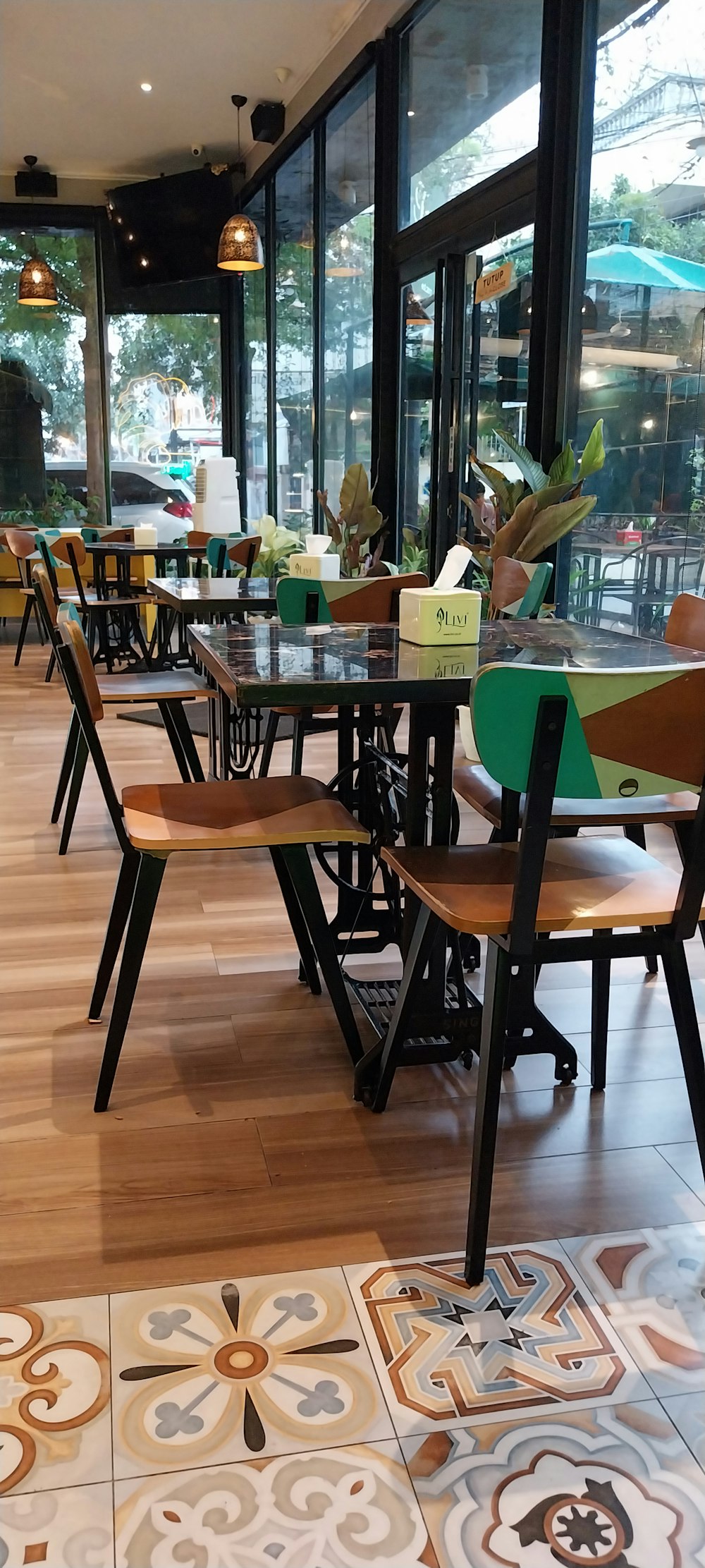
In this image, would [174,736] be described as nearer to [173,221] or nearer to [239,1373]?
[239,1373]

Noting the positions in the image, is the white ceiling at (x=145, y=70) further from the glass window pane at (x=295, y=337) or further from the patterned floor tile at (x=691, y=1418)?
the patterned floor tile at (x=691, y=1418)

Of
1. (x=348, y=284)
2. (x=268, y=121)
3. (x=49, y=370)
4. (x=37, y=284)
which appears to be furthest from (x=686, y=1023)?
(x=49, y=370)

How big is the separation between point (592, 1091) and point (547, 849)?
505mm

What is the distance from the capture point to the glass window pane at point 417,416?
5859mm

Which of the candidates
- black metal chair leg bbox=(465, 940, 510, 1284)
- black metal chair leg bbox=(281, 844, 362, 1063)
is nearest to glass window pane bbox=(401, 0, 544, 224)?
black metal chair leg bbox=(281, 844, 362, 1063)

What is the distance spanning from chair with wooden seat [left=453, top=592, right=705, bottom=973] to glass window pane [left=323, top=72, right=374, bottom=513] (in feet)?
14.6

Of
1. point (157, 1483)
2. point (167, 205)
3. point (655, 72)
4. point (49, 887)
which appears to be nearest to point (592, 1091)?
point (157, 1483)

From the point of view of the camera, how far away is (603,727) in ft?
4.67

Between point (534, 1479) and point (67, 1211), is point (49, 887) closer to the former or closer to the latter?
point (67, 1211)

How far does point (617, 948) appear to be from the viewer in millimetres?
1625

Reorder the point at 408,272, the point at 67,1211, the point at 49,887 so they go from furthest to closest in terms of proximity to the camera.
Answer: the point at 408,272
the point at 49,887
the point at 67,1211

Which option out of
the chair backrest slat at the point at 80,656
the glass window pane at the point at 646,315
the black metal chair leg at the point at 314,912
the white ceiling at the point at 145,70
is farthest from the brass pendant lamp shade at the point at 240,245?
the black metal chair leg at the point at 314,912

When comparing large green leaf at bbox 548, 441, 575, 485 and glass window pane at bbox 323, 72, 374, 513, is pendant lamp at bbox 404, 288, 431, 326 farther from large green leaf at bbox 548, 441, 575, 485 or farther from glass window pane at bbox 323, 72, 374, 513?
large green leaf at bbox 548, 441, 575, 485

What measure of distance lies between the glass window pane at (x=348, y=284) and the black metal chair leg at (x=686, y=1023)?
5462 mm
